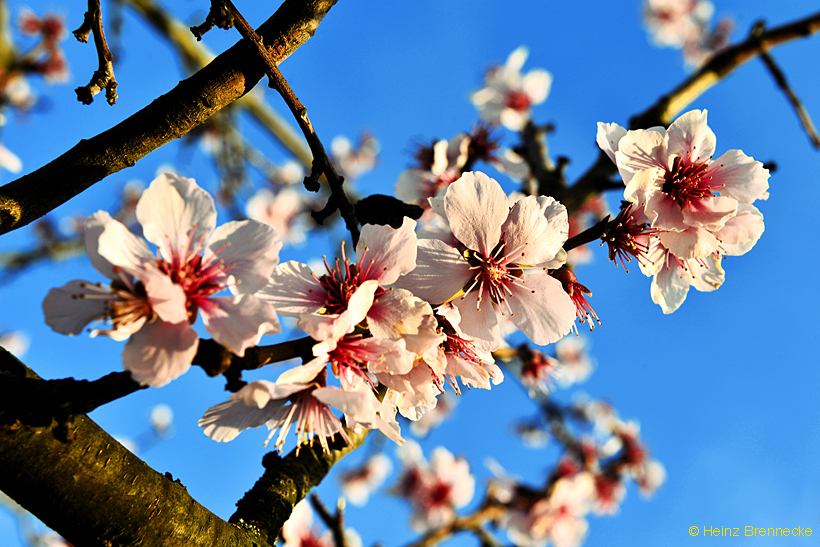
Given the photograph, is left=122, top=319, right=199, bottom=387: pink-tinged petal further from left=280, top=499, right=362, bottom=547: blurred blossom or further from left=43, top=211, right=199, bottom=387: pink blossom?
left=280, top=499, right=362, bottom=547: blurred blossom

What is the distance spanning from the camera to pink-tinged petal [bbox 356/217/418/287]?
38.3 inches

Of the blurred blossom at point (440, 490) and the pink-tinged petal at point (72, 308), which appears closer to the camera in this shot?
the pink-tinged petal at point (72, 308)

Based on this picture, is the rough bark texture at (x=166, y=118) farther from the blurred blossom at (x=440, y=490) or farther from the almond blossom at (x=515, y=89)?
the blurred blossom at (x=440, y=490)

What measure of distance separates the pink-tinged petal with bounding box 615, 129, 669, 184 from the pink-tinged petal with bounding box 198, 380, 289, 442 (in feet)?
3.29

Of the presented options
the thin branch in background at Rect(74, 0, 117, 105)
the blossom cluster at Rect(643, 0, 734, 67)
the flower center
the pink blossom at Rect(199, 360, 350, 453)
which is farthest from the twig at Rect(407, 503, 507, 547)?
the blossom cluster at Rect(643, 0, 734, 67)

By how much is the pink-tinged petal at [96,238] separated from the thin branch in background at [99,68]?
0.48m

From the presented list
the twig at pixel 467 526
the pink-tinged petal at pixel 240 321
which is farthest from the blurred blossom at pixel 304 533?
the pink-tinged petal at pixel 240 321

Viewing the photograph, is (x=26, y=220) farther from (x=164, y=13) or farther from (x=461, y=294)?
(x=164, y=13)

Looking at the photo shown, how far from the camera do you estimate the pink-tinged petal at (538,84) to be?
3449 millimetres

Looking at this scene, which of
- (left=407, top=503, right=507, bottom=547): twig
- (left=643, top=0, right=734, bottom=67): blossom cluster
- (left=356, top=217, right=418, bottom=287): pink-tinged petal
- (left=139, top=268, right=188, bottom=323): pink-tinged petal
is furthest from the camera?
(left=643, top=0, right=734, bottom=67): blossom cluster

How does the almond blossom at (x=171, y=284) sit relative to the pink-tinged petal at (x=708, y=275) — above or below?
below

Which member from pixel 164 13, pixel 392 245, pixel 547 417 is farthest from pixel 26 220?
pixel 547 417

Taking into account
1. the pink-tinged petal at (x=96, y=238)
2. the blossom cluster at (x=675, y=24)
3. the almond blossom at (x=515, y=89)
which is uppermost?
the blossom cluster at (x=675, y=24)

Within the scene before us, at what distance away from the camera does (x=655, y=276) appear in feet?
4.27
